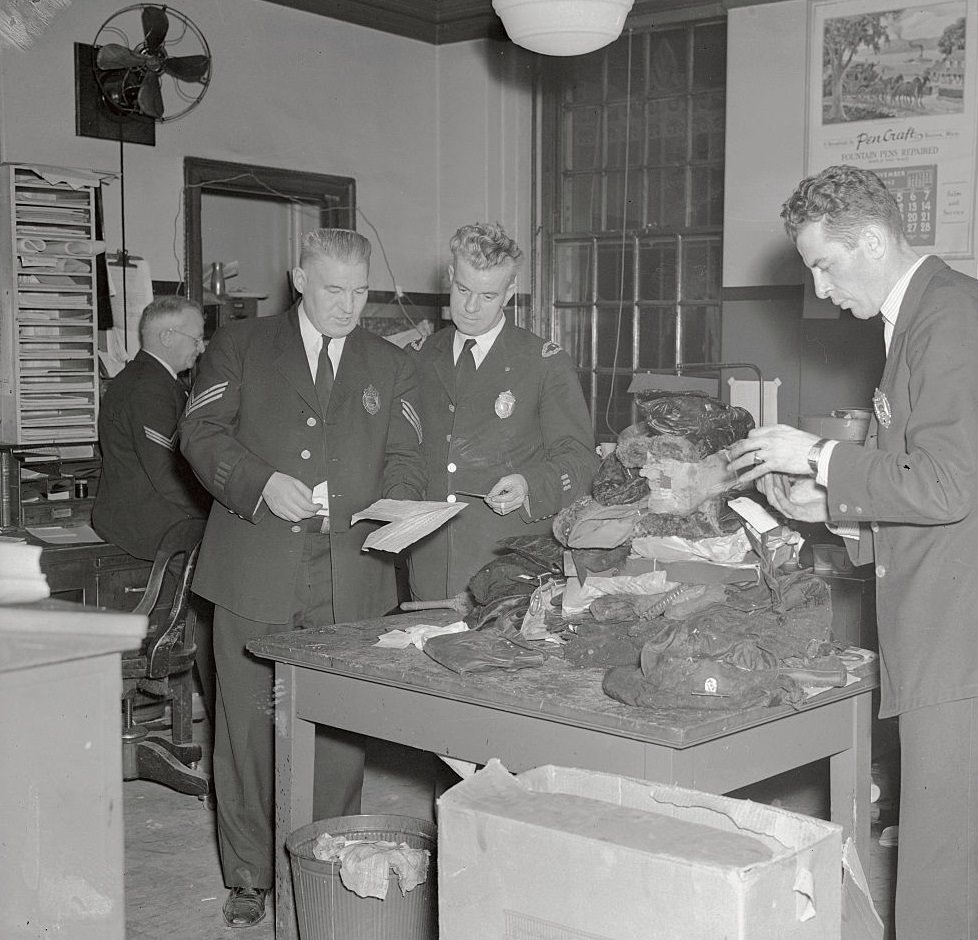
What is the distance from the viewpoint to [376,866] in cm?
276

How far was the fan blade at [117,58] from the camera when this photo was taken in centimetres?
595

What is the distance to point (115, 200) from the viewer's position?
623 cm

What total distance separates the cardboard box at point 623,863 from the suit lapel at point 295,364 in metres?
1.47

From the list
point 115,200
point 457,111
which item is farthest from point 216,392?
point 457,111

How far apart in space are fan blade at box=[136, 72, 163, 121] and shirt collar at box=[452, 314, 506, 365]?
3009mm

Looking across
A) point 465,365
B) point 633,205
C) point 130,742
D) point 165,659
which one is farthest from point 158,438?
point 633,205

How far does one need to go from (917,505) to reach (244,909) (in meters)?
2.13

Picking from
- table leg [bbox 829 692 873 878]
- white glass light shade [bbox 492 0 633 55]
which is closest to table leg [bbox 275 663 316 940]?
table leg [bbox 829 692 873 878]

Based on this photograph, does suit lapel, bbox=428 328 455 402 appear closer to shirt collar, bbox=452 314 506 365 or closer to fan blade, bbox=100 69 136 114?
shirt collar, bbox=452 314 506 365

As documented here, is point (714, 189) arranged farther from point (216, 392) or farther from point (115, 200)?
point (216, 392)

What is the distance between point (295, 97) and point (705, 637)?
5.41m

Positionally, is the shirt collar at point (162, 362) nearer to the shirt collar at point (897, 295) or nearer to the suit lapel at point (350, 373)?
the suit lapel at point (350, 373)

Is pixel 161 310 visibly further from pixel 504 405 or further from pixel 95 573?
pixel 504 405

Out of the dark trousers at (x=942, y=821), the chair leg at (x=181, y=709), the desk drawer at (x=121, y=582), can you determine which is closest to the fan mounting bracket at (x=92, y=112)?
the desk drawer at (x=121, y=582)
